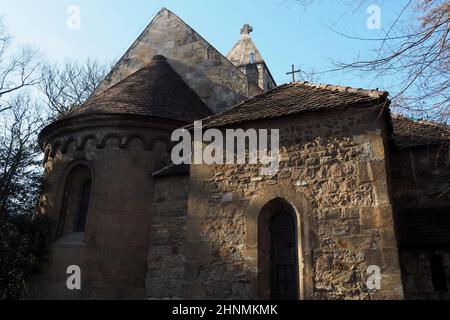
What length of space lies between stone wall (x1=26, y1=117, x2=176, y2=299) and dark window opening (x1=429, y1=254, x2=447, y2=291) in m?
5.96

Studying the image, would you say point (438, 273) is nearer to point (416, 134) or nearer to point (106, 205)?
point (416, 134)

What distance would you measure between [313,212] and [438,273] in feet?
9.09

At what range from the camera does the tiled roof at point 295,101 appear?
6.70 meters

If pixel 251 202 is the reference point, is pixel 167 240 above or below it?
below

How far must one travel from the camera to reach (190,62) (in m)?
13.9

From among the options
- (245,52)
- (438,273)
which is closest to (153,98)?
(438,273)

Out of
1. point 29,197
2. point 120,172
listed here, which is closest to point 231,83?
point 120,172

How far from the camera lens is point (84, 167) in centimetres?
979

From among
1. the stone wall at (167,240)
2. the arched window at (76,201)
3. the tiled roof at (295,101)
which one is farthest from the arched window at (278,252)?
the arched window at (76,201)

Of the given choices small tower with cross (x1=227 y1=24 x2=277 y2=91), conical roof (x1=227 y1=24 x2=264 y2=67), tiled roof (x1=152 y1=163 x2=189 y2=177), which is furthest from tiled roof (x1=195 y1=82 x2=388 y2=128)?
conical roof (x1=227 y1=24 x2=264 y2=67)

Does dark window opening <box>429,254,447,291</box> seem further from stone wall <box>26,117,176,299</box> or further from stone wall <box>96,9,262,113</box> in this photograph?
stone wall <box>96,9,262,113</box>

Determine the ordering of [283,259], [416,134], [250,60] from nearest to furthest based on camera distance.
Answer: [283,259]
[416,134]
[250,60]
